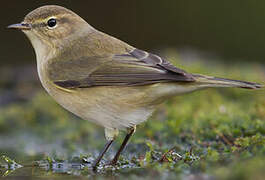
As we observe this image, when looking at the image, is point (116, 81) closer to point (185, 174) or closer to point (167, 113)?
point (185, 174)

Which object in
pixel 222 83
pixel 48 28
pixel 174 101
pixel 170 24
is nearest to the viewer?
pixel 222 83

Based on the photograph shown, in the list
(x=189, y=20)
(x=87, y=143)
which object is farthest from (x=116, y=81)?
(x=189, y=20)

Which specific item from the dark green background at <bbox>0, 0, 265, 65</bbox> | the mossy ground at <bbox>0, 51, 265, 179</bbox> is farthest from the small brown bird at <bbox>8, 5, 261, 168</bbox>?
the dark green background at <bbox>0, 0, 265, 65</bbox>

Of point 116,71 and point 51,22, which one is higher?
point 51,22

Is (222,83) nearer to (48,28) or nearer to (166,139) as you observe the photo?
(166,139)

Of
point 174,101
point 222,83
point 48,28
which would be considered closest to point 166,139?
point 222,83

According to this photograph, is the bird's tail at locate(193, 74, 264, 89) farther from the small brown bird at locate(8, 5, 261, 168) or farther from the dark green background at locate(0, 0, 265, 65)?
the dark green background at locate(0, 0, 265, 65)

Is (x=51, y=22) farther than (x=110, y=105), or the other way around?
(x=51, y=22)
